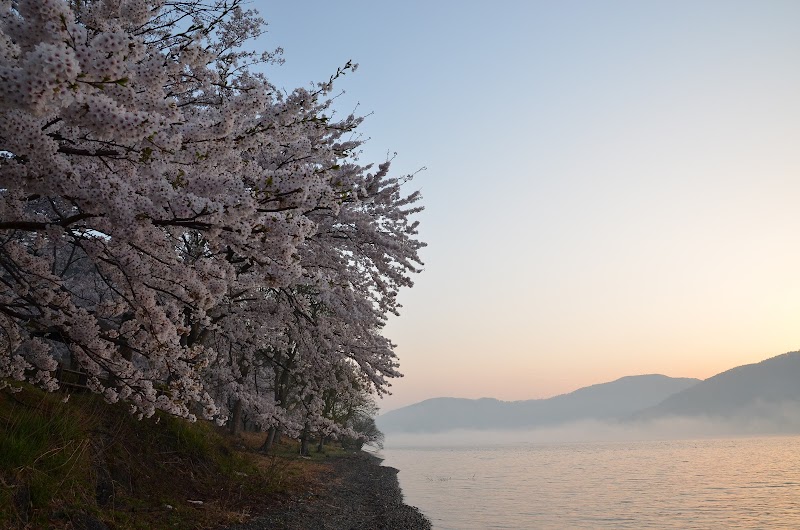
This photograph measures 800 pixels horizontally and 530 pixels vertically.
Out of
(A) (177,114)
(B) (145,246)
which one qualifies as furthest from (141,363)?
(A) (177,114)

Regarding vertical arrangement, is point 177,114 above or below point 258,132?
below

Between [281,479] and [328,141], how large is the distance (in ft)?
32.8

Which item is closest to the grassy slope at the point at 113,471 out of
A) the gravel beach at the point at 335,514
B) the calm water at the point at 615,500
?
the gravel beach at the point at 335,514

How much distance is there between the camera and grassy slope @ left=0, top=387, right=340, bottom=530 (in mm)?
6758

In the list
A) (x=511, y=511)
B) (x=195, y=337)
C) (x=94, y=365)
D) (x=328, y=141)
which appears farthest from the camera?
(x=511, y=511)

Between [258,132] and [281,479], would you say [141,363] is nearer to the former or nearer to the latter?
[281,479]

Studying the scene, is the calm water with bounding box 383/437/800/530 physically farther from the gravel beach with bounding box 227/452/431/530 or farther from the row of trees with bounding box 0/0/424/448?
the row of trees with bounding box 0/0/424/448

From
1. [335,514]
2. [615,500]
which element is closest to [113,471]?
[335,514]

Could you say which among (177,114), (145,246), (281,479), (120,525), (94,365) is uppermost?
(177,114)

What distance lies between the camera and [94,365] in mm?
7051

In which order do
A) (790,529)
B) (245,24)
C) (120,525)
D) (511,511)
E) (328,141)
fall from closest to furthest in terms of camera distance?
1. (120,525)
2. (245,24)
3. (328,141)
4. (790,529)
5. (511,511)

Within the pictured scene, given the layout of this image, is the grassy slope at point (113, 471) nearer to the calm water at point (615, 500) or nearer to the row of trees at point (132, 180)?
the row of trees at point (132, 180)

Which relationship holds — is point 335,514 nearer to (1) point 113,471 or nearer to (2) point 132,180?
(1) point 113,471

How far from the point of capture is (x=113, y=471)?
9.95 meters
